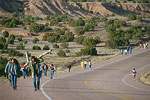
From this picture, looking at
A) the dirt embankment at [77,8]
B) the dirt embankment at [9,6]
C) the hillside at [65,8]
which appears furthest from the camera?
the dirt embankment at [77,8]

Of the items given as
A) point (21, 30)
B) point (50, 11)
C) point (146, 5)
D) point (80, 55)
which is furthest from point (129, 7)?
point (80, 55)

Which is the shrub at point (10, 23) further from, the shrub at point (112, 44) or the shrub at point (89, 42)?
the shrub at point (112, 44)

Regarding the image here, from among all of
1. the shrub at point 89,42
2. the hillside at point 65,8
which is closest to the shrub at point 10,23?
the hillside at point 65,8

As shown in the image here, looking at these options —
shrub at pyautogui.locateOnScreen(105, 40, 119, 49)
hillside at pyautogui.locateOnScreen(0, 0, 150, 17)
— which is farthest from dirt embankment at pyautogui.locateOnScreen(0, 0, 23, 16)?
shrub at pyautogui.locateOnScreen(105, 40, 119, 49)

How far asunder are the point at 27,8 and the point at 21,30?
141ft

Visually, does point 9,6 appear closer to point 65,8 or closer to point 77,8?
point 65,8

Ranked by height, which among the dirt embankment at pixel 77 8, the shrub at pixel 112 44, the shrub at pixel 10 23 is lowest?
the shrub at pixel 112 44

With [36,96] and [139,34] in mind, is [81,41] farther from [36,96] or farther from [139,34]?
[36,96]

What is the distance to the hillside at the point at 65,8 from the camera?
417 ft

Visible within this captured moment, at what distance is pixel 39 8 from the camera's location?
129500 millimetres

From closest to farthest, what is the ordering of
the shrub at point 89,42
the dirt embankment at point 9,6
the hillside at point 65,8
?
the shrub at point 89,42 → the dirt embankment at point 9,6 → the hillside at point 65,8

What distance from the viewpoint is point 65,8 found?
139m

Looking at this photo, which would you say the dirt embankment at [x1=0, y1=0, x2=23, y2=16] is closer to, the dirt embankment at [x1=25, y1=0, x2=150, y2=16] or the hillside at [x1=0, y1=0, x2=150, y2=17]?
the hillside at [x1=0, y1=0, x2=150, y2=17]

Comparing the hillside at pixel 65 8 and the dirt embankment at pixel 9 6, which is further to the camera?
the hillside at pixel 65 8
